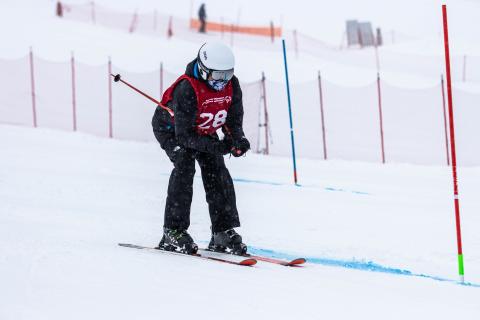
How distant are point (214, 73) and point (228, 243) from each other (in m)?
1.36

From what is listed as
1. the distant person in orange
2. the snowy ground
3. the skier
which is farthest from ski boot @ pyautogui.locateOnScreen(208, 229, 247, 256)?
the distant person in orange

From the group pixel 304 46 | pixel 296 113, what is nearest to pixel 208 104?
pixel 296 113

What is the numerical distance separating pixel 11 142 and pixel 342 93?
12122 mm

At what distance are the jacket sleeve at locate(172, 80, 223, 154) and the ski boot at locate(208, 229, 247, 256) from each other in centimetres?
→ 77

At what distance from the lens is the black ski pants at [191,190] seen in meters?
5.58

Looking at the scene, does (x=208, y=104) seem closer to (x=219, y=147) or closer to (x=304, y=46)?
(x=219, y=147)

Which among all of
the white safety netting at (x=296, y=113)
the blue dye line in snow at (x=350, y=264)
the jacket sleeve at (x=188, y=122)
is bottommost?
the blue dye line in snow at (x=350, y=264)

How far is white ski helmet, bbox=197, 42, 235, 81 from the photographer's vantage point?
516cm

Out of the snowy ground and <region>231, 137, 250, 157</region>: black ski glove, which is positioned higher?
<region>231, 137, 250, 157</region>: black ski glove

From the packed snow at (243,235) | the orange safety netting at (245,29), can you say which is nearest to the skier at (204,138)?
the packed snow at (243,235)

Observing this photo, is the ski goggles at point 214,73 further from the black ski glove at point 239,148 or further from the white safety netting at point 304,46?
the white safety netting at point 304,46

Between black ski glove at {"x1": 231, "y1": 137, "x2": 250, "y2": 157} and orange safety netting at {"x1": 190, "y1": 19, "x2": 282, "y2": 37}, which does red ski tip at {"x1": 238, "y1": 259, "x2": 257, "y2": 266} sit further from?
orange safety netting at {"x1": 190, "y1": 19, "x2": 282, "y2": 37}

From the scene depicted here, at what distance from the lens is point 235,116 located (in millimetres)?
5629


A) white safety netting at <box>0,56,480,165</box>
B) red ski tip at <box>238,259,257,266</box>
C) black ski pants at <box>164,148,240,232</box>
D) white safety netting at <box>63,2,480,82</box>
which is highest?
white safety netting at <box>63,2,480,82</box>
